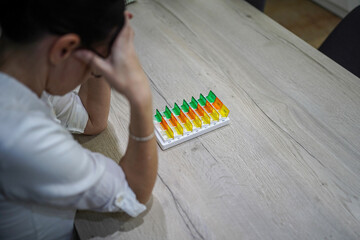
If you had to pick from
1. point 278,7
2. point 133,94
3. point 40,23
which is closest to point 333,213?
point 133,94

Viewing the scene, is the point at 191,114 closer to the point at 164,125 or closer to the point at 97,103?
the point at 164,125

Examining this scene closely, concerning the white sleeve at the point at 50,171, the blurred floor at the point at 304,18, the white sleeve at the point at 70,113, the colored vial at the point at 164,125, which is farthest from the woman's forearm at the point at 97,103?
the blurred floor at the point at 304,18

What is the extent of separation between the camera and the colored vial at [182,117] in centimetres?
93

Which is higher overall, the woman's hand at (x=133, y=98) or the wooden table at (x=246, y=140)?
the woman's hand at (x=133, y=98)

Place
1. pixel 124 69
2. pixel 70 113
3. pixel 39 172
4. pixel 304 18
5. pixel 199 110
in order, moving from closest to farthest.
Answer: pixel 39 172 → pixel 124 69 → pixel 70 113 → pixel 199 110 → pixel 304 18

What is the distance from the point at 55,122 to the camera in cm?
64

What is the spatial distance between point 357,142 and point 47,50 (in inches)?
38.0

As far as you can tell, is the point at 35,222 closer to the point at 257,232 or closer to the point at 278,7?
the point at 257,232

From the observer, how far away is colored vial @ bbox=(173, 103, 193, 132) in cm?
93

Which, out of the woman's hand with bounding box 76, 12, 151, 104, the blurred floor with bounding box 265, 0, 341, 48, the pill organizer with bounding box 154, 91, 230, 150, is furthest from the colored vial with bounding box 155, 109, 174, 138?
the blurred floor with bounding box 265, 0, 341, 48

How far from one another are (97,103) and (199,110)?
32 centimetres

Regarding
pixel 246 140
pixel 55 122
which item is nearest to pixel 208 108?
pixel 246 140

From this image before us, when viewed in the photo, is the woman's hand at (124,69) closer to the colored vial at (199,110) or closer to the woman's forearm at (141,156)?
the woman's forearm at (141,156)

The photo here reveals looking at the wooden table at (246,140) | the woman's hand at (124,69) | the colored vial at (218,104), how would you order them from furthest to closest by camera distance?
the colored vial at (218,104) < the wooden table at (246,140) < the woman's hand at (124,69)
